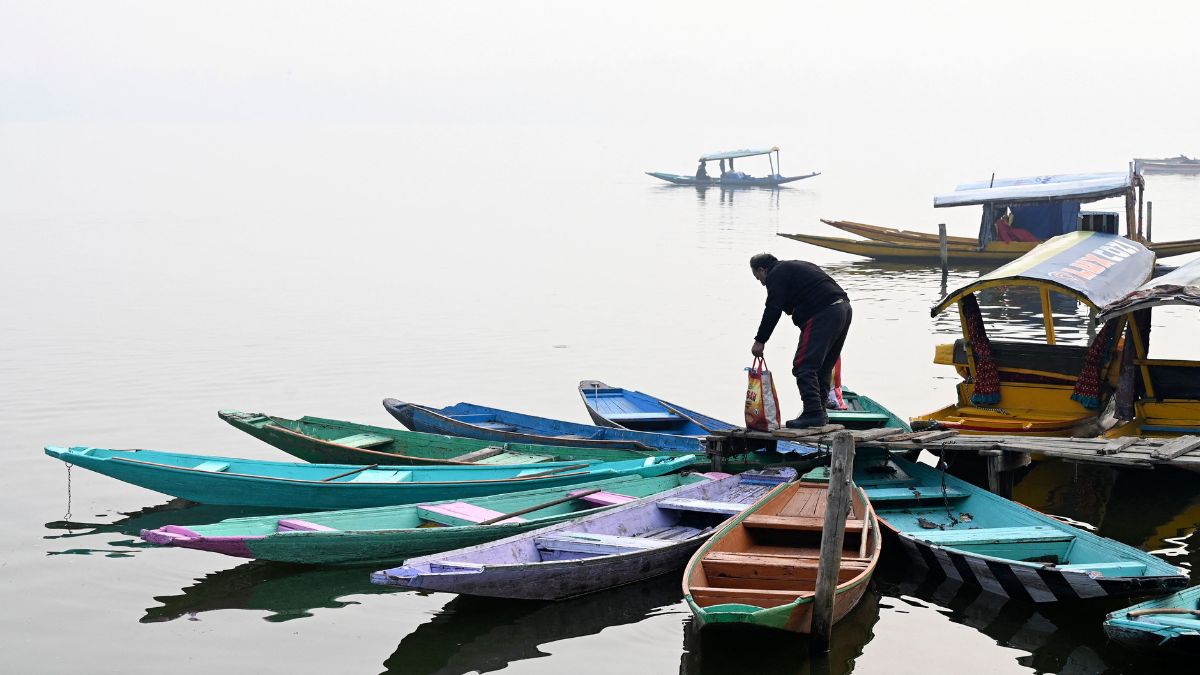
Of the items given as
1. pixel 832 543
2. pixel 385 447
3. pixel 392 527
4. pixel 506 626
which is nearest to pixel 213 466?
pixel 385 447

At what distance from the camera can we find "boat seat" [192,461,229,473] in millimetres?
12195

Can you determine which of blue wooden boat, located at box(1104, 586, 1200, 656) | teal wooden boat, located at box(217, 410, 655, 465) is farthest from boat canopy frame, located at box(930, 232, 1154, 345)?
blue wooden boat, located at box(1104, 586, 1200, 656)

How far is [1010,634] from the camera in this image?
9648mm

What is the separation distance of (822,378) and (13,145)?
149 m

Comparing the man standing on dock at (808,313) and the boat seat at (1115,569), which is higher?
the man standing on dock at (808,313)

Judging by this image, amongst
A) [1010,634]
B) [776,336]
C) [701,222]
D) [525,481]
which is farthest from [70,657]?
[701,222]

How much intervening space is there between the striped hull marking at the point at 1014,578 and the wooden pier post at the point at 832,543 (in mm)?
1447

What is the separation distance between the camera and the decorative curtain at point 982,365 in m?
14.2

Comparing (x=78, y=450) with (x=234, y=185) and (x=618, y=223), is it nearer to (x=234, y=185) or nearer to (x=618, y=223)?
(x=618, y=223)

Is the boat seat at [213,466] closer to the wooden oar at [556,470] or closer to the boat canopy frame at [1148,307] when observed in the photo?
the wooden oar at [556,470]

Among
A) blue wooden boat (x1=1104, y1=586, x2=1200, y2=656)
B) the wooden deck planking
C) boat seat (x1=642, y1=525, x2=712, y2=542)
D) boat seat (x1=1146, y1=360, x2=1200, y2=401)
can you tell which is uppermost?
boat seat (x1=1146, y1=360, x2=1200, y2=401)

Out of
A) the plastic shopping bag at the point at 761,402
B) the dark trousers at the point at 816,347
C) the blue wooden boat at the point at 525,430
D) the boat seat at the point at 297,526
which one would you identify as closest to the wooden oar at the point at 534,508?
the boat seat at the point at 297,526

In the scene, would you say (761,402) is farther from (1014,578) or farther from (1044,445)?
(1014,578)

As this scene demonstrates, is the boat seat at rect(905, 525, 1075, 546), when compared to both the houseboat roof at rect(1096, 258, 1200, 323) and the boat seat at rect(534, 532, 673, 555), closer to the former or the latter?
the boat seat at rect(534, 532, 673, 555)
